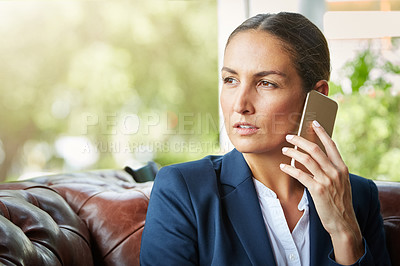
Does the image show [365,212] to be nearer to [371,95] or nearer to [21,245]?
[21,245]

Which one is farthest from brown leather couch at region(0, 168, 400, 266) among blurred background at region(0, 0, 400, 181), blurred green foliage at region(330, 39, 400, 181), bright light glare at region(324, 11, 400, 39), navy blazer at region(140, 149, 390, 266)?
blurred background at region(0, 0, 400, 181)

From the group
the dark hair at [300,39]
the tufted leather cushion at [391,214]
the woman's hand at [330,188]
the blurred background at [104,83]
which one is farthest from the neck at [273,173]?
the blurred background at [104,83]

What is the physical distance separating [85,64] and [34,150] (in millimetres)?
1703

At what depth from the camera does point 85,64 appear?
8.23 meters

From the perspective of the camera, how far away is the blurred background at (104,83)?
7.91m

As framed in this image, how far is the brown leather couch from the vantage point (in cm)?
122

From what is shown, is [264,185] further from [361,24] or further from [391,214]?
[361,24]

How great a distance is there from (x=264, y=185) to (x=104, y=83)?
705cm

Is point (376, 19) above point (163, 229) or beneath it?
above

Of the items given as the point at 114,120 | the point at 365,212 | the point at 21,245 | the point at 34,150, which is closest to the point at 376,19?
the point at 365,212

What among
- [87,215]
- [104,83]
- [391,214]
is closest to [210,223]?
[87,215]

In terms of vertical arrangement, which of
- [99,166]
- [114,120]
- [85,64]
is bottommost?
[99,166]

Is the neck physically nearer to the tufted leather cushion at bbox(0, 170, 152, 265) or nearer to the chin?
the chin

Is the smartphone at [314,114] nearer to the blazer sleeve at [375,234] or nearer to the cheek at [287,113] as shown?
the cheek at [287,113]
